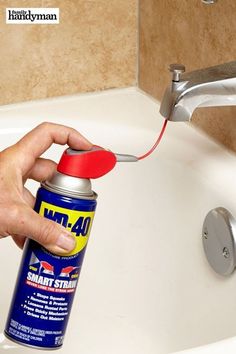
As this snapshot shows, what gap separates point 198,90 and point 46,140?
0.69 feet

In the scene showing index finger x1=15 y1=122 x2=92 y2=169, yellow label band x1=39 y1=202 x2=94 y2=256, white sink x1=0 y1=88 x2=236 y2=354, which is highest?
index finger x1=15 y1=122 x2=92 y2=169

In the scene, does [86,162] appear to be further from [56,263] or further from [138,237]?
[138,237]

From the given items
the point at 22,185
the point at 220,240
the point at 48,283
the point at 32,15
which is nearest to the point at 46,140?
the point at 22,185

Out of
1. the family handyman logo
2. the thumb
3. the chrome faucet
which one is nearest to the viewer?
the thumb

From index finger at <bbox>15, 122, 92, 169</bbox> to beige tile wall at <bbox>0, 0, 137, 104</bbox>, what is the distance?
42cm

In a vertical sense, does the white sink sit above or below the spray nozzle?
below

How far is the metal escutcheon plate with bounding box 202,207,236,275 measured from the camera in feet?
3.58

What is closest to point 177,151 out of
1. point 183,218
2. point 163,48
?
point 183,218

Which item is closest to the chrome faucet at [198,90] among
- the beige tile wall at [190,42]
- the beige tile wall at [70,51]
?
the beige tile wall at [190,42]

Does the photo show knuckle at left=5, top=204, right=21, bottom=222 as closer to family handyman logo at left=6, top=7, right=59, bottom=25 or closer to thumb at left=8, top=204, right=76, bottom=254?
thumb at left=8, top=204, right=76, bottom=254

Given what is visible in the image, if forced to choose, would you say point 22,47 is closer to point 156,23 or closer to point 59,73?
point 59,73

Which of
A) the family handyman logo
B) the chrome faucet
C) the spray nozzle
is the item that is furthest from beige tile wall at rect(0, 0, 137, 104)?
the spray nozzle

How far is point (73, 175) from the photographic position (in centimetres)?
88

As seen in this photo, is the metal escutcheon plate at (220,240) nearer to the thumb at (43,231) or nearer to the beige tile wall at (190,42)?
the beige tile wall at (190,42)
